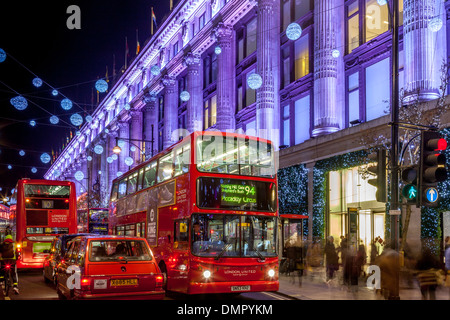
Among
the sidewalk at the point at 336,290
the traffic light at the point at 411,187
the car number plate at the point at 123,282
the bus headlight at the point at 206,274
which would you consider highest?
the traffic light at the point at 411,187

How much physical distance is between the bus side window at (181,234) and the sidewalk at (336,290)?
3566mm

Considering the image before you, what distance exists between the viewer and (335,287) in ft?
55.2

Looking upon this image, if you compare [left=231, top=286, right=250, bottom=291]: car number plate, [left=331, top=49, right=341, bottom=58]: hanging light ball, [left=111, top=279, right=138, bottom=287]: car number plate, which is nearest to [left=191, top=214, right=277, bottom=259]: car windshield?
[left=231, top=286, right=250, bottom=291]: car number plate

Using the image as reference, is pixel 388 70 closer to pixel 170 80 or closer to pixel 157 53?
pixel 170 80

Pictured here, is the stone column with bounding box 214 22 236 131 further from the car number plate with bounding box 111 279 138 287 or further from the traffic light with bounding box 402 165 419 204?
the car number plate with bounding box 111 279 138 287

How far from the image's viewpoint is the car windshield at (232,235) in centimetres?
1294

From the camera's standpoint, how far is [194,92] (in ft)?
140

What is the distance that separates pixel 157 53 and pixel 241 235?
1709 inches

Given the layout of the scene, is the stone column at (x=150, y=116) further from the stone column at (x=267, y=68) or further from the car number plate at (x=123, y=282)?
the car number plate at (x=123, y=282)

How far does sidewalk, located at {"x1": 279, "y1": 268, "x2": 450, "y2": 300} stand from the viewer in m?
14.0

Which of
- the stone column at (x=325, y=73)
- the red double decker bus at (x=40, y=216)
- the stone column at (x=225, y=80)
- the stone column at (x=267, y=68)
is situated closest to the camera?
the red double decker bus at (x=40, y=216)

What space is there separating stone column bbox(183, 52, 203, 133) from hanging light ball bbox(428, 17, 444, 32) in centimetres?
2457

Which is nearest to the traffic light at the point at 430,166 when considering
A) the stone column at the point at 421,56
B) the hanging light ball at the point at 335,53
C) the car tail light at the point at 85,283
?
the car tail light at the point at 85,283

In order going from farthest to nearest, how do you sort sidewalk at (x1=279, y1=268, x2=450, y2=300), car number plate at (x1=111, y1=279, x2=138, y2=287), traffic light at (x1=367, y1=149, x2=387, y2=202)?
sidewalk at (x1=279, y1=268, x2=450, y2=300) < traffic light at (x1=367, y1=149, x2=387, y2=202) < car number plate at (x1=111, y1=279, x2=138, y2=287)
